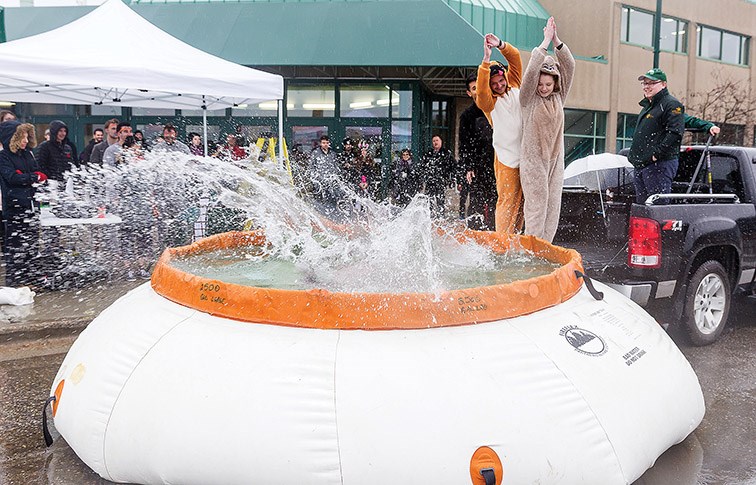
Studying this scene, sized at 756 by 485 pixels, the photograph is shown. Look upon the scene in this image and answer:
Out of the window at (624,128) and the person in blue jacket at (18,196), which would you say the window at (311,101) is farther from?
the window at (624,128)

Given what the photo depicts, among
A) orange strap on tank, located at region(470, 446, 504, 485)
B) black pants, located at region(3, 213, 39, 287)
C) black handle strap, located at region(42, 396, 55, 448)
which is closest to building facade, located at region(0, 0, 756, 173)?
black pants, located at region(3, 213, 39, 287)

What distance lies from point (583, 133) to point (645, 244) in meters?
20.6

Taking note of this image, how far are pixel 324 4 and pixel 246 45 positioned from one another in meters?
2.37

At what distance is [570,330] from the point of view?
3.46 metres

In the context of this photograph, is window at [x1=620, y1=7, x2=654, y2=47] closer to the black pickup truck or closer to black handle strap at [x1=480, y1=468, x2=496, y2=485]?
the black pickup truck

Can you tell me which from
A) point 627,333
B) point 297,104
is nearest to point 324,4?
point 297,104

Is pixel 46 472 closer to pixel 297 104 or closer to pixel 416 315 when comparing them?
pixel 416 315

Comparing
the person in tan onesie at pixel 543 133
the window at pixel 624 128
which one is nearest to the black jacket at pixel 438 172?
the person in tan onesie at pixel 543 133

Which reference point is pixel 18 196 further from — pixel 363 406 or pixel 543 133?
pixel 363 406

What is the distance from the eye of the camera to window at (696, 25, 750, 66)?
3017 cm

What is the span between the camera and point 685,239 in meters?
5.73

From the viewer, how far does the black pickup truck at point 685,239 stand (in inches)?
223

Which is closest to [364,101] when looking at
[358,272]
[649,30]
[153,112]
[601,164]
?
[153,112]

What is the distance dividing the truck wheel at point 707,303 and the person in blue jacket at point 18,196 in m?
A: 7.18
